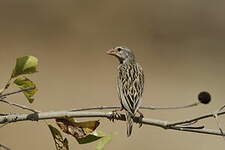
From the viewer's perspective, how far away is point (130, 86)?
328cm

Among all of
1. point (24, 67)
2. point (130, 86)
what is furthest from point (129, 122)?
point (24, 67)

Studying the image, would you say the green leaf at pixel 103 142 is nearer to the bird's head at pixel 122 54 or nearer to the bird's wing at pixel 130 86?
the bird's wing at pixel 130 86

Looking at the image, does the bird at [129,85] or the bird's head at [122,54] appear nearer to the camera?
the bird at [129,85]

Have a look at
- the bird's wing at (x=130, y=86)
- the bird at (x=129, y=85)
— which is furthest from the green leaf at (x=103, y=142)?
the bird's wing at (x=130, y=86)

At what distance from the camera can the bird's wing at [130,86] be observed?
9.90 feet

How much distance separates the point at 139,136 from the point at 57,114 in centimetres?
575

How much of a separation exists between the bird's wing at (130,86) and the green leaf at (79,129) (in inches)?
35.1

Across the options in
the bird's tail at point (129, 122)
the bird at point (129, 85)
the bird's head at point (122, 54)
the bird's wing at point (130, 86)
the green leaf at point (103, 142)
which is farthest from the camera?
the bird's head at point (122, 54)

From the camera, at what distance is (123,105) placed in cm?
297

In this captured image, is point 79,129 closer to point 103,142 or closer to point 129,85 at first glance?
point 103,142

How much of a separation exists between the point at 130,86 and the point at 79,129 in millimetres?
1302

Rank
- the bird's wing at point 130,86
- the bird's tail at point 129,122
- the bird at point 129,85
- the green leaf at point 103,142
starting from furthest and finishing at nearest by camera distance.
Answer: the bird's wing at point 130,86, the bird at point 129,85, the bird's tail at point 129,122, the green leaf at point 103,142

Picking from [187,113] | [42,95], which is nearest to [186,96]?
[187,113]

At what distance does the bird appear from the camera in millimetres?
2888
